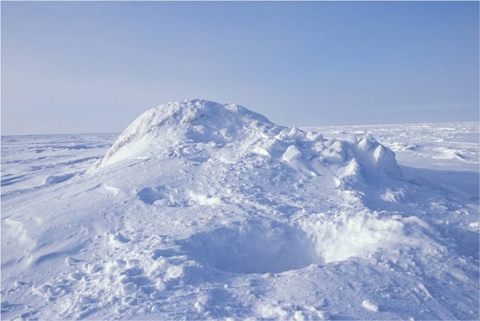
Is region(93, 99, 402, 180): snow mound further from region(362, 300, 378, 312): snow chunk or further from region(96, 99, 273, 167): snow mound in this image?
region(362, 300, 378, 312): snow chunk

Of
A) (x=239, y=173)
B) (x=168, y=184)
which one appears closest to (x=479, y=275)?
(x=239, y=173)

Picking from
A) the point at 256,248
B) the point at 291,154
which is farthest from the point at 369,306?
the point at 291,154

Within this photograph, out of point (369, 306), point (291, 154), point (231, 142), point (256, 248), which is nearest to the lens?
point (369, 306)

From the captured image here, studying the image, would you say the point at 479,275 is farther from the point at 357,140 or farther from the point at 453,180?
the point at 453,180

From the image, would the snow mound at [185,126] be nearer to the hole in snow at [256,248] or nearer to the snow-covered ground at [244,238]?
the snow-covered ground at [244,238]

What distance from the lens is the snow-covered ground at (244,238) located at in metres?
3.88

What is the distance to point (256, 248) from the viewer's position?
17.6ft

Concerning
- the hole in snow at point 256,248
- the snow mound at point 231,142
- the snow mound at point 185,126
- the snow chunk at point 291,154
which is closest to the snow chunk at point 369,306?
the hole in snow at point 256,248

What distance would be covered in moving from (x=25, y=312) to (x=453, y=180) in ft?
37.5

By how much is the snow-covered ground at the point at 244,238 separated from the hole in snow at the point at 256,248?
2 cm

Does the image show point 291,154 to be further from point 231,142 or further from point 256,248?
point 256,248

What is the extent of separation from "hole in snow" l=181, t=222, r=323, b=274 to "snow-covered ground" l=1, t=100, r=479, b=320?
0.05 ft

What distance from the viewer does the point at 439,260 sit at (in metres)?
4.66

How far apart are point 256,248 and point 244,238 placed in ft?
0.74
